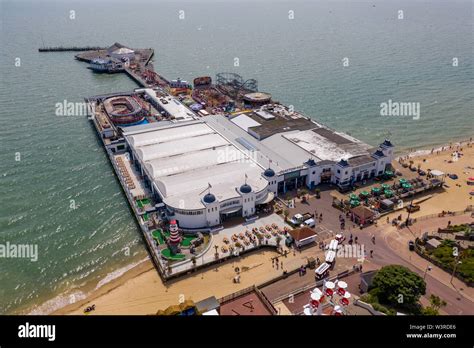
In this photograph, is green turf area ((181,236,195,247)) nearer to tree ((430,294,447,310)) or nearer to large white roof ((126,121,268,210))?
large white roof ((126,121,268,210))

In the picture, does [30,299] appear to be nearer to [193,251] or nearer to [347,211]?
[193,251]

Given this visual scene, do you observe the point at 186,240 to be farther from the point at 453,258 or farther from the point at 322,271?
the point at 453,258

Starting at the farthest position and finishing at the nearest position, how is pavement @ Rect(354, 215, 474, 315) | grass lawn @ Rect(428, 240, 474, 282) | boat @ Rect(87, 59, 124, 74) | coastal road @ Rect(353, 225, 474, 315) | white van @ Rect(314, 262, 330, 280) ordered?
1. boat @ Rect(87, 59, 124, 74)
2. white van @ Rect(314, 262, 330, 280)
3. grass lawn @ Rect(428, 240, 474, 282)
4. pavement @ Rect(354, 215, 474, 315)
5. coastal road @ Rect(353, 225, 474, 315)

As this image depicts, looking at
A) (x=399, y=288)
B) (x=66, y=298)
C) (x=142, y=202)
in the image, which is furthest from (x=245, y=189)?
(x=66, y=298)

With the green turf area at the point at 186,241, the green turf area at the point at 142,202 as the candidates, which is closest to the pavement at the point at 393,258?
the green turf area at the point at 186,241

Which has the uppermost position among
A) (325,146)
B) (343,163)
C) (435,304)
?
(325,146)
